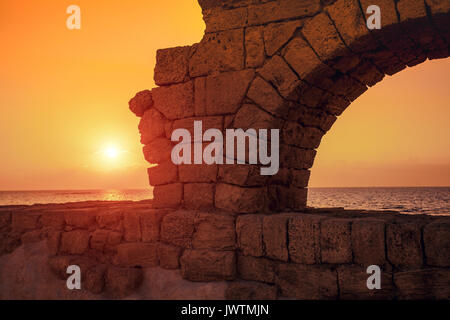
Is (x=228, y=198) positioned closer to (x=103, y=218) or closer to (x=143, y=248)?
(x=143, y=248)

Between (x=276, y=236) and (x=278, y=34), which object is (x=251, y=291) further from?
(x=278, y=34)

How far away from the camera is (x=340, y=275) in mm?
3684

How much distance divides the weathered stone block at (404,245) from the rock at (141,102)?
3.37 m

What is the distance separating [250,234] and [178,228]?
0.92 m

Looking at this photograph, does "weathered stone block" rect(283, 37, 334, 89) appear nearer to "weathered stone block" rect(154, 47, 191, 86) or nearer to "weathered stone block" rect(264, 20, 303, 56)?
"weathered stone block" rect(264, 20, 303, 56)

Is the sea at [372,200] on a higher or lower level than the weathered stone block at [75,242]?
lower

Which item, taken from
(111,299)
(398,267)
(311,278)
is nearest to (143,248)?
(111,299)

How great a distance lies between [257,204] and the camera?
4.54m

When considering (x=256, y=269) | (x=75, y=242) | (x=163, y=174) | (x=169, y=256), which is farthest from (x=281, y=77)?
(x=75, y=242)

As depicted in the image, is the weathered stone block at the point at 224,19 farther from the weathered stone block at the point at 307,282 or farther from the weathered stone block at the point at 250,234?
the weathered stone block at the point at 307,282

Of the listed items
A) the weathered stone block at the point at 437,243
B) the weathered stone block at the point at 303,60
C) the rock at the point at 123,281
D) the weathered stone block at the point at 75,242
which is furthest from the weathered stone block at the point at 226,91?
the weathered stone block at the point at 437,243

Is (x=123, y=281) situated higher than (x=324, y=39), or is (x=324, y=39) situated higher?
(x=324, y=39)

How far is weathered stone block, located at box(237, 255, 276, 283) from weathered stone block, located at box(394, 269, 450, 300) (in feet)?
4.04

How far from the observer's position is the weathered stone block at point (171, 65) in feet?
16.7
